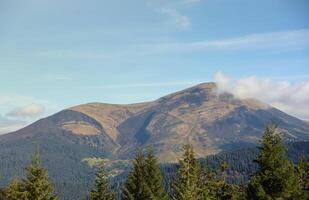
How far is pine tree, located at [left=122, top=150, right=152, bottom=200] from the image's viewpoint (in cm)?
4925

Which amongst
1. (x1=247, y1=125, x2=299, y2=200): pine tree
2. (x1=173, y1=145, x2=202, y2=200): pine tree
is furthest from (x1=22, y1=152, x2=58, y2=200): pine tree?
(x1=247, y1=125, x2=299, y2=200): pine tree

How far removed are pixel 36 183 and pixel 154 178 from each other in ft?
40.5

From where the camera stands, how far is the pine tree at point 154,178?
50.5 metres

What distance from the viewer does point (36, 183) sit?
4862 centimetres

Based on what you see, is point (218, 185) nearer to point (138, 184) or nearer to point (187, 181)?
point (138, 184)

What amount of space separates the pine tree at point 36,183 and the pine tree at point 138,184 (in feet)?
26.4

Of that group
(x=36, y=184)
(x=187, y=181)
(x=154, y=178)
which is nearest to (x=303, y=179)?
(x=154, y=178)

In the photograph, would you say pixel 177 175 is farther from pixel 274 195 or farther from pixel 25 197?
pixel 25 197

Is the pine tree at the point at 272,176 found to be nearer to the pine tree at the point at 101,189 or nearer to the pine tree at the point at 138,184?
the pine tree at the point at 138,184

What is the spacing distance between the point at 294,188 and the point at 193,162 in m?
13.7

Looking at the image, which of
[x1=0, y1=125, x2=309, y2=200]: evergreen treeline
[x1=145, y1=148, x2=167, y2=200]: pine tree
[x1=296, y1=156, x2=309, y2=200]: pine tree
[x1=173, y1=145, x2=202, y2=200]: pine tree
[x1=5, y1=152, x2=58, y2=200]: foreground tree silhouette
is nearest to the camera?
[x1=0, y1=125, x2=309, y2=200]: evergreen treeline

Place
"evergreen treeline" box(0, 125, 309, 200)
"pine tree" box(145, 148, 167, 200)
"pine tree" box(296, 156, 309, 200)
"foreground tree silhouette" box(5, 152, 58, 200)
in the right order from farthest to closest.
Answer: "pine tree" box(145, 148, 167, 200)
"foreground tree silhouette" box(5, 152, 58, 200)
"pine tree" box(296, 156, 309, 200)
"evergreen treeline" box(0, 125, 309, 200)

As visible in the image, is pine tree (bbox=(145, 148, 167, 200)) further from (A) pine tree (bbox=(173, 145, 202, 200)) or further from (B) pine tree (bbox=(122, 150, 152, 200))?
(A) pine tree (bbox=(173, 145, 202, 200))

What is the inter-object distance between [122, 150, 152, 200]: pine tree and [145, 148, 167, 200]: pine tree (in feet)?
1.55
